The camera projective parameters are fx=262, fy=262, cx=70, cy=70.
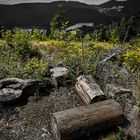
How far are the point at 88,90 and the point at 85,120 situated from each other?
0.84 meters

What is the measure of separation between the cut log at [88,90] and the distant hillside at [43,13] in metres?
6.10

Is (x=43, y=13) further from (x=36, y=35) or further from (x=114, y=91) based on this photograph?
(x=114, y=91)

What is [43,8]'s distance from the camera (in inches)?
392

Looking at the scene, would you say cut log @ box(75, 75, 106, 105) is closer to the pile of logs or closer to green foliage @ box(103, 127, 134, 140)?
the pile of logs

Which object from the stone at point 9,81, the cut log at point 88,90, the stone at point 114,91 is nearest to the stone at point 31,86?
the stone at point 9,81

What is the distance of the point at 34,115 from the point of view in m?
3.97

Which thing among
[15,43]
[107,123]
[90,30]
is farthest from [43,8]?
[107,123]

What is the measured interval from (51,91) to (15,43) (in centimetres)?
245

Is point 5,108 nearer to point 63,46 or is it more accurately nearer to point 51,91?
point 51,91

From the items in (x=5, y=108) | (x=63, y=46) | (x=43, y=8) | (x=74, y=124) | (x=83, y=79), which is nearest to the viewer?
(x=74, y=124)

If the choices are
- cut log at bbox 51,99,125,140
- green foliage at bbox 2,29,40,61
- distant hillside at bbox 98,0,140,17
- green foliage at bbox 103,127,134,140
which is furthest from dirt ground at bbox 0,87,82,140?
distant hillside at bbox 98,0,140,17

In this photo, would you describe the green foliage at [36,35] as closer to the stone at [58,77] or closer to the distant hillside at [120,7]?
the stone at [58,77]

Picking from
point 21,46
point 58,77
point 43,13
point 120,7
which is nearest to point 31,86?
point 58,77

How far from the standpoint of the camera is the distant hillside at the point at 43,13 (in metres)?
9.93
